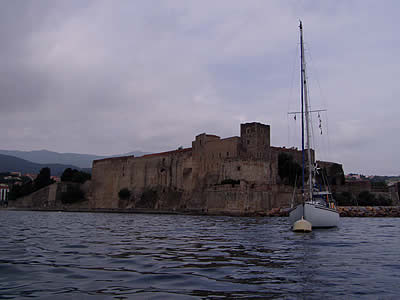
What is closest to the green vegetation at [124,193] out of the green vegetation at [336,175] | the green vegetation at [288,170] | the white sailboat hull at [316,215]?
the green vegetation at [288,170]

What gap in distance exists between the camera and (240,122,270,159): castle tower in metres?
41.5

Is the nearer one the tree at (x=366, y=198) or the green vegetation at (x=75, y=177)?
the tree at (x=366, y=198)

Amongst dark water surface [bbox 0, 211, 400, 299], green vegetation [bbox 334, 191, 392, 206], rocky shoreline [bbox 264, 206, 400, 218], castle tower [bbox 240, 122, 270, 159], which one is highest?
castle tower [bbox 240, 122, 270, 159]

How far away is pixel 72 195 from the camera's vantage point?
58.5 meters

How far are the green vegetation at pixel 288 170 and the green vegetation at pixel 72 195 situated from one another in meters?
30.5

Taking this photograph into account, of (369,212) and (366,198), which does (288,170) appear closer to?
(366,198)

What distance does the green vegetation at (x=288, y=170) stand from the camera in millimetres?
43688

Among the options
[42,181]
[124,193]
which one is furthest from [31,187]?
[124,193]

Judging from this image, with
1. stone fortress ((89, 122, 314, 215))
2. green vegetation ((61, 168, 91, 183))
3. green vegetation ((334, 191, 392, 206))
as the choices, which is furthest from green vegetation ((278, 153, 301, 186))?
green vegetation ((61, 168, 91, 183))

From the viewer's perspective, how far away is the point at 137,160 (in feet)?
175

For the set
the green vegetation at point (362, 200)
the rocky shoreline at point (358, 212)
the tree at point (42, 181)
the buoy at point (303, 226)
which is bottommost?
the buoy at point (303, 226)

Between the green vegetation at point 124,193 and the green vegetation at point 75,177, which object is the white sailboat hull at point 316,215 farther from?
the green vegetation at point 75,177

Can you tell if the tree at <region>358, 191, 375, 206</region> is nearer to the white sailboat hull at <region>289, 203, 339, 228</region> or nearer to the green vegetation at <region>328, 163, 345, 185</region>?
the green vegetation at <region>328, 163, 345, 185</region>

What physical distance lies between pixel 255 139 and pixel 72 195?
30.5 m
